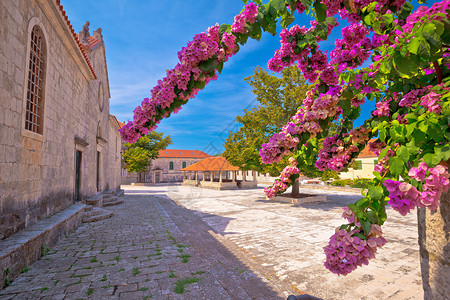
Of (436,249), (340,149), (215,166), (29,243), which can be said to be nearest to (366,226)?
(436,249)

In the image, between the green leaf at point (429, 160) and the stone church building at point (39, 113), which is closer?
the green leaf at point (429, 160)

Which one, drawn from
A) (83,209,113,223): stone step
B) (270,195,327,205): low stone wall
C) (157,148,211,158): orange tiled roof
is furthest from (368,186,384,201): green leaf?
(157,148,211,158): orange tiled roof

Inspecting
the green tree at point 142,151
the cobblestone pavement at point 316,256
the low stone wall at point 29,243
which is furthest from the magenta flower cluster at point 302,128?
the green tree at point 142,151

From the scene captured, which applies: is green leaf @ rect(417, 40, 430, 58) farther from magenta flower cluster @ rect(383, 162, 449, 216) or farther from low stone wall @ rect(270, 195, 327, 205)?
low stone wall @ rect(270, 195, 327, 205)

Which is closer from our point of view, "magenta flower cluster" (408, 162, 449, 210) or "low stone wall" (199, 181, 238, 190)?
"magenta flower cluster" (408, 162, 449, 210)

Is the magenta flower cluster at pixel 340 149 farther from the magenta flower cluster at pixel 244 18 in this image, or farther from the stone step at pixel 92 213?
the stone step at pixel 92 213

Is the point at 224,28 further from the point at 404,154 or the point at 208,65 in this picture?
the point at 404,154

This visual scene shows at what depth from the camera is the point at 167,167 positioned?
47125 millimetres

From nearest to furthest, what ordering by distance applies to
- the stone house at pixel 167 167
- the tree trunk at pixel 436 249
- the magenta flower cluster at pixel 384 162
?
the tree trunk at pixel 436 249
the magenta flower cluster at pixel 384 162
the stone house at pixel 167 167

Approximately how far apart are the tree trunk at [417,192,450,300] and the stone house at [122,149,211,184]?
40333 millimetres

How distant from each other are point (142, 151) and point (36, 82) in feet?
104

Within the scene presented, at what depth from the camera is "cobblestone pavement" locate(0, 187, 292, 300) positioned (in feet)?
11.5

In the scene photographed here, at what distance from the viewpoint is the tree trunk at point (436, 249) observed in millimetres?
1658

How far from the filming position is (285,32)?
2.53m
